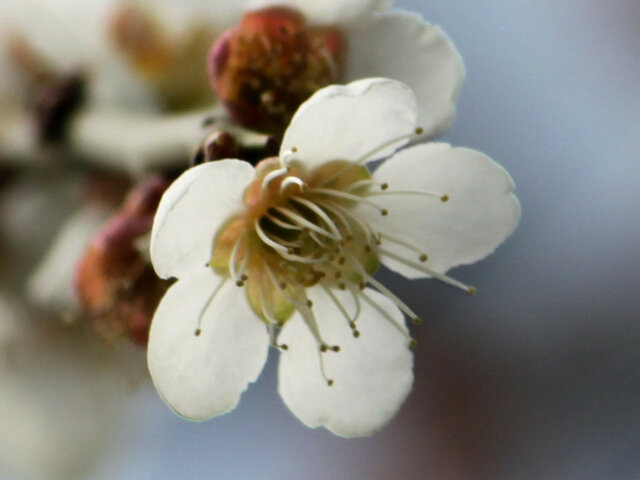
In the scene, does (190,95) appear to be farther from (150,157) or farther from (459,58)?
(459,58)

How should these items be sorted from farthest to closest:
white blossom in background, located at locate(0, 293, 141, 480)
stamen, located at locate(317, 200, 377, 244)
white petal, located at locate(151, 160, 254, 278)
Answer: white blossom in background, located at locate(0, 293, 141, 480)
stamen, located at locate(317, 200, 377, 244)
white petal, located at locate(151, 160, 254, 278)

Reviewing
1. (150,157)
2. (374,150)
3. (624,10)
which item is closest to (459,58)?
(374,150)

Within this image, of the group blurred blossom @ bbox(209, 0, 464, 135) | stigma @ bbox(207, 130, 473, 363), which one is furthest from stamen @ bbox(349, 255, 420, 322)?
blurred blossom @ bbox(209, 0, 464, 135)

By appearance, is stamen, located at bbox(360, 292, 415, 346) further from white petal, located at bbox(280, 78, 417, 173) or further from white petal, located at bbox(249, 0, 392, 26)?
white petal, located at bbox(249, 0, 392, 26)

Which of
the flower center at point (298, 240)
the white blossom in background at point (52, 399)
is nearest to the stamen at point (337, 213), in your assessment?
the flower center at point (298, 240)

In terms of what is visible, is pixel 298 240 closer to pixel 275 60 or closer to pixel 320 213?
pixel 320 213
